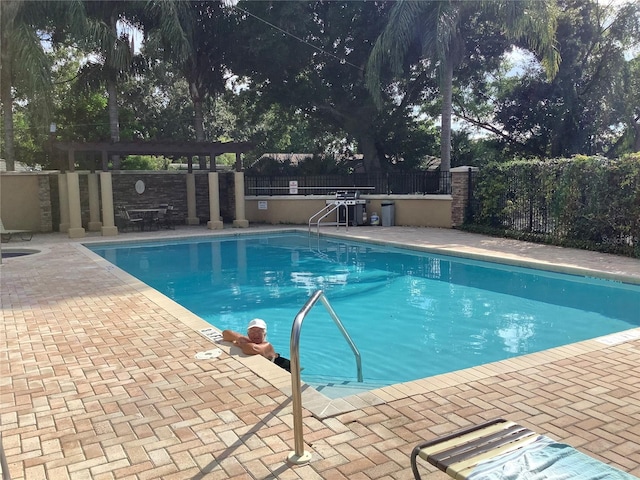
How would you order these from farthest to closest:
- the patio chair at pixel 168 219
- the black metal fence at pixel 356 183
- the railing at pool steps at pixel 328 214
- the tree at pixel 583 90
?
the tree at pixel 583 90 → the patio chair at pixel 168 219 → the black metal fence at pixel 356 183 → the railing at pool steps at pixel 328 214

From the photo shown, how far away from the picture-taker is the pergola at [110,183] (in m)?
16.2

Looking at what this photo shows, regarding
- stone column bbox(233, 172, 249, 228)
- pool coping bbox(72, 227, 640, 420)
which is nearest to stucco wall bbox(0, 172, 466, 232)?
stone column bbox(233, 172, 249, 228)

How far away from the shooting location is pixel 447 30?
16.1 m

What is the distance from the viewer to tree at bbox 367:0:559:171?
15.7m

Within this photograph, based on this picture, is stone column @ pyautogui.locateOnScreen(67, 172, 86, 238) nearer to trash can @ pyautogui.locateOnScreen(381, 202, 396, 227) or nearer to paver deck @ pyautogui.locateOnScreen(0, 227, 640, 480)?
trash can @ pyautogui.locateOnScreen(381, 202, 396, 227)

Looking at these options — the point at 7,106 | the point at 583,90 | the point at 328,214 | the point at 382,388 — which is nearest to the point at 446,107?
the point at 328,214

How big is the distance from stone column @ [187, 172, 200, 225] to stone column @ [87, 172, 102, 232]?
127 inches

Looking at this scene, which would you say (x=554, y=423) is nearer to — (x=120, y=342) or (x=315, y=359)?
(x=315, y=359)

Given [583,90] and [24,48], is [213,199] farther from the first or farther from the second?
[583,90]

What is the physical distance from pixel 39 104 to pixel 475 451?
17.4 meters

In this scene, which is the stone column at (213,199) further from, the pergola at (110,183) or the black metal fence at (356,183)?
the black metal fence at (356,183)

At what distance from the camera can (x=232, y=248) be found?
1480cm

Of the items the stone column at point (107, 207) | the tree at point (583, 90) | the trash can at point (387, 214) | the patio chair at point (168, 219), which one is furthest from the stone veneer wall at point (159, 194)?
the tree at point (583, 90)

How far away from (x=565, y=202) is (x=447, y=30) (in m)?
6.80
